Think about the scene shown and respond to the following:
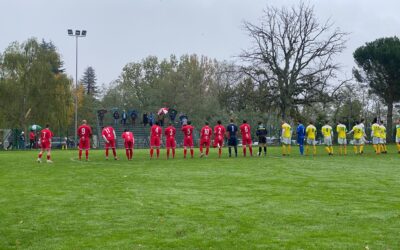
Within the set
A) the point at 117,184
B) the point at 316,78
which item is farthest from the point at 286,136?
the point at 316,78

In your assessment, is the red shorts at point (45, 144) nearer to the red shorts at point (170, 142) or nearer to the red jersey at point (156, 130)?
the red jersey at point (156, 130)

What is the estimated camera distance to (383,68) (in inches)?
2331

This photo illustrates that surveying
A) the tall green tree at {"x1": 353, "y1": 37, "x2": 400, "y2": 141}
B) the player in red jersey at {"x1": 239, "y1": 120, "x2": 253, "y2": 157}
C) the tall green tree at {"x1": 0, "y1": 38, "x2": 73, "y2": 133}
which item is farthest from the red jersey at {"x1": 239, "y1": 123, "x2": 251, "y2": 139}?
the tall green tree at {"x1": 0, "y1": 38, "x2": 73, "y2": 133}

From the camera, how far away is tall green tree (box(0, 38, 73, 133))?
6016cm

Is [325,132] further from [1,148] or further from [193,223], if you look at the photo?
[1,148]

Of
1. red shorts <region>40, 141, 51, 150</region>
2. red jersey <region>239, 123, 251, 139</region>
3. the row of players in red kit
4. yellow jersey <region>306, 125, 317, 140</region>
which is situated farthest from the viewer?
yellow jersey <region>306, 125, 317, 140</region>

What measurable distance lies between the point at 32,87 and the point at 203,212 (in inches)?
2141

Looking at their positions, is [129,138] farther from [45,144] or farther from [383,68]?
[383,68]

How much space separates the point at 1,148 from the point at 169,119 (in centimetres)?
1838

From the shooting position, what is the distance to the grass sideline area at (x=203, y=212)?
24.6 feet

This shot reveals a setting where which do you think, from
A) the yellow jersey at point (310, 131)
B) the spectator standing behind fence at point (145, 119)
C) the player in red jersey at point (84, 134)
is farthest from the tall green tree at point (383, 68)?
the player in red jersey at point (84, 134)

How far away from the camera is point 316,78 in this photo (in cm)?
5509

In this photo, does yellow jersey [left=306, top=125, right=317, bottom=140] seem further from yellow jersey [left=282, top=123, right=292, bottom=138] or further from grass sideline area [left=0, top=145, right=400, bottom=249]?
grass sideline area [left=0, top=145, right=400, bottom=249]

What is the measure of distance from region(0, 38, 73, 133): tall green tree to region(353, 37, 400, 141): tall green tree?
33.1 m
